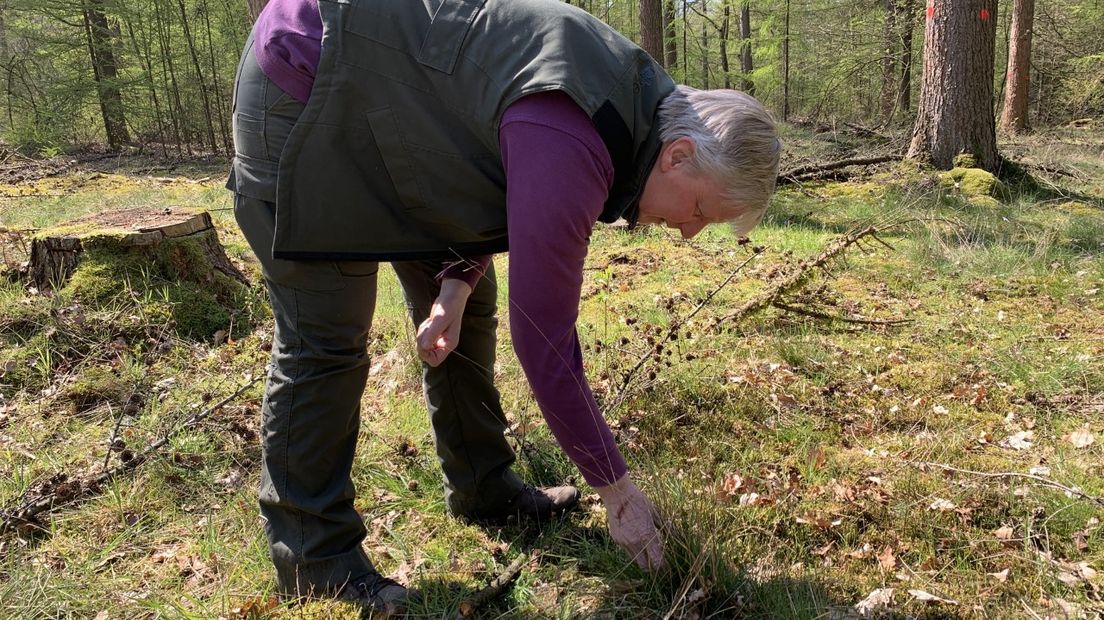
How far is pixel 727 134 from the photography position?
145 cm

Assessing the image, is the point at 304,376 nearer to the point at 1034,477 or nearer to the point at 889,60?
the point at 1034,477

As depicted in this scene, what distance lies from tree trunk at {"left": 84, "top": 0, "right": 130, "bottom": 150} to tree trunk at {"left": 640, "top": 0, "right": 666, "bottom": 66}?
415 inches

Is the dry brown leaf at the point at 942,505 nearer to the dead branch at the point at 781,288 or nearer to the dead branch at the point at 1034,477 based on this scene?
the dead branch at the point at 1034,477

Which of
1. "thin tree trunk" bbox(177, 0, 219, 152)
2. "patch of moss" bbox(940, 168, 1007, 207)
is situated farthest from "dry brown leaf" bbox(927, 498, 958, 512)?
"thin tree trunk" bbox(177, 0, 219, 152)

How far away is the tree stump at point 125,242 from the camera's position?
392 cm

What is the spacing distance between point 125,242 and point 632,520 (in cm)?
364

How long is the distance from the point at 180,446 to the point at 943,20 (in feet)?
24.0

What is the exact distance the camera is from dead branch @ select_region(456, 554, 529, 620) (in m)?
1.89

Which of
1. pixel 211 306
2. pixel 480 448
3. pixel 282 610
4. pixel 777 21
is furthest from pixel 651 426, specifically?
pixel 777 21

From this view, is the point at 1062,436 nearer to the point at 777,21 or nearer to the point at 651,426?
the point at 651,426

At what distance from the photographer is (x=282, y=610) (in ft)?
6.08

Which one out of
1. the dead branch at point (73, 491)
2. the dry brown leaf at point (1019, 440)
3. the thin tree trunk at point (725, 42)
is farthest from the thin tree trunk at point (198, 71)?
the dry brown leaf at point (1019, 440)

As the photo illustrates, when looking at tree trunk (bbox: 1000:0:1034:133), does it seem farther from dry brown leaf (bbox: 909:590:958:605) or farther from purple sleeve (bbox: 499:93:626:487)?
purple sleeve (bbox: 499:93:626:487)

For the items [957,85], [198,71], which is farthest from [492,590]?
[198,71]
